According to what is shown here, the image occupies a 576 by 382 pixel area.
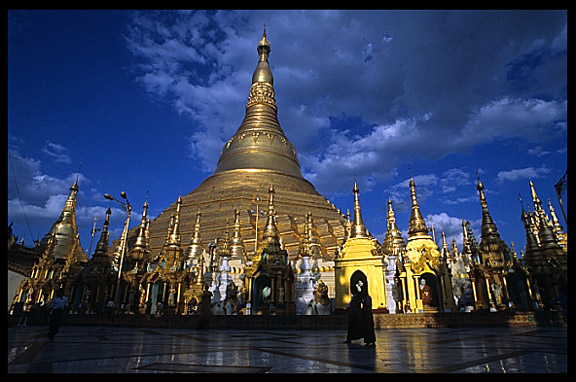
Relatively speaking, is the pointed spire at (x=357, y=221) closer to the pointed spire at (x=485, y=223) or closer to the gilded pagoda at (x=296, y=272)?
the gilded pagoda at (x=296, y=272)

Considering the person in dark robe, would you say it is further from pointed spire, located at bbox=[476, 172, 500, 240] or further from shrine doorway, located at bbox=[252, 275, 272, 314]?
pointed spire, located at bbox=[476, 172, 500, 240]

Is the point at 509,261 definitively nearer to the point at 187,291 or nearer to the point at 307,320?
the point at 307,320

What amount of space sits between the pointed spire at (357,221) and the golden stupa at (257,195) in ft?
20.7

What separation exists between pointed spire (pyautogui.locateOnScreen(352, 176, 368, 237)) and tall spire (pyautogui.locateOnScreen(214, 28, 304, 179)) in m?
22.6

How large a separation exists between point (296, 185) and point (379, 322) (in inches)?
1171

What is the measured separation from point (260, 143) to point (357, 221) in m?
29.1

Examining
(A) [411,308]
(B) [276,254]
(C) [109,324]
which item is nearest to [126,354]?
(C) [109,324]

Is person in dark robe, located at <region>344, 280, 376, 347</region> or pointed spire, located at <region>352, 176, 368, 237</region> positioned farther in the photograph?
pointed spire, located at <region>352, 176, 368, 237</region>

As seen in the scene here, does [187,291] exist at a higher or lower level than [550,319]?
higher

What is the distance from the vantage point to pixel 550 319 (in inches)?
493

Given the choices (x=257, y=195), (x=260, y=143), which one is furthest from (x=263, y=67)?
(x=257, y=195)

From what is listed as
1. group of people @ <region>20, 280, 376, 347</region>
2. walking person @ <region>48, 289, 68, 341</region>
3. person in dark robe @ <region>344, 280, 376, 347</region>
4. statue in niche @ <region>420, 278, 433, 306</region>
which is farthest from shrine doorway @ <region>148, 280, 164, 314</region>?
person in dark robe @ <region>344, 280, 376, 347</region>

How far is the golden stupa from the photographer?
32.5 metres

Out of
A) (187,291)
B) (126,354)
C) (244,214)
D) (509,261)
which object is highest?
(244,214)
